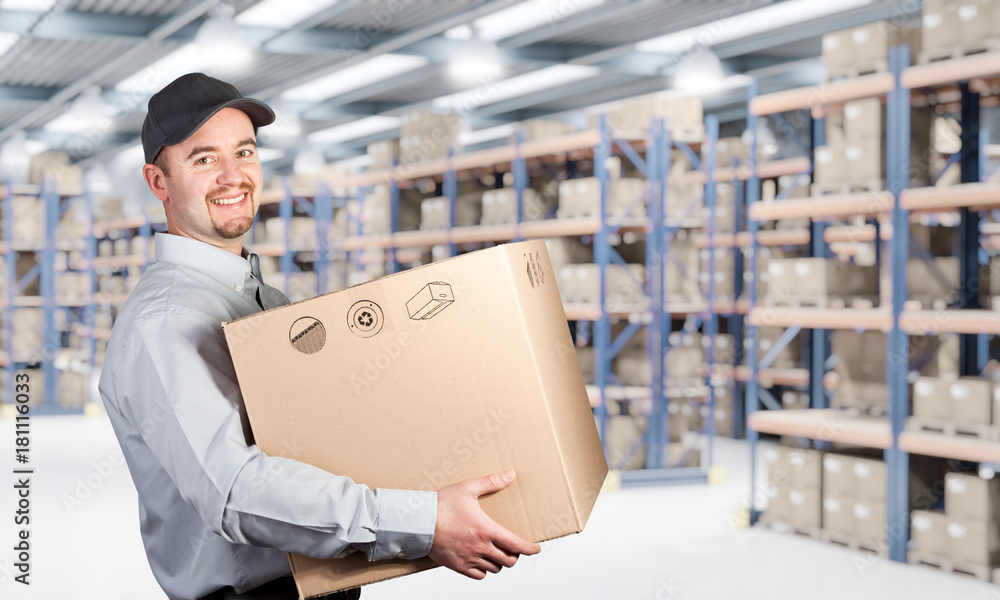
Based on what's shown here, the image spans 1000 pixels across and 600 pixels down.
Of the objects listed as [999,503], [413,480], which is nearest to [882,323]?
[999,503]

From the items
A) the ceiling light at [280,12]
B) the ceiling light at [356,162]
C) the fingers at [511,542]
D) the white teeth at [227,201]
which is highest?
the ceiling light at [280,12]

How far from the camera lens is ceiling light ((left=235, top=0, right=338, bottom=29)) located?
1068cm

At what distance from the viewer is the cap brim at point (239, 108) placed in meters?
1.97

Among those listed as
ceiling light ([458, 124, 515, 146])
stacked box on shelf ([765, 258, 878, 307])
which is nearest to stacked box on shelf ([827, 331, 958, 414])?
stacked box on shelf ([765, 258, 878, 307])

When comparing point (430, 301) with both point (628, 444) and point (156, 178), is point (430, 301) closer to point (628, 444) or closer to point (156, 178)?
point (156, 178)

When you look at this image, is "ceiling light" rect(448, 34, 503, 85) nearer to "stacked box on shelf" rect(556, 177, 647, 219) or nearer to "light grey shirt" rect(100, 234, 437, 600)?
"stacked box on shelf" rect(556, 177, 647, 219)

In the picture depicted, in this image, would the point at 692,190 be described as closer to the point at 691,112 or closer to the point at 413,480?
the point at 691,112

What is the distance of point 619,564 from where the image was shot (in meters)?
5.79

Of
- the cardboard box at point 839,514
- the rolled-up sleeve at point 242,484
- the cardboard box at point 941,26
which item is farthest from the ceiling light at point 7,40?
the rolled-up sleeve at point 242,484

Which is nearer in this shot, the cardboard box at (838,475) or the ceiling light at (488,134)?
the cardboard box at (838,475)

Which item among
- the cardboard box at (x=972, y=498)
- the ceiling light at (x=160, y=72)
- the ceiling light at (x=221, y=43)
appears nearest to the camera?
the cardboard box at (x=972, y=498)

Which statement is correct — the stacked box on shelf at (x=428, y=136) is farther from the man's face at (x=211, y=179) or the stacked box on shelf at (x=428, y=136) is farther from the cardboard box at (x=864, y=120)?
the man's face at (x=211, y=179)

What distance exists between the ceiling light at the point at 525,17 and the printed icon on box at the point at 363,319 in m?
9.10

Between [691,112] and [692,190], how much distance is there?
726 mm
